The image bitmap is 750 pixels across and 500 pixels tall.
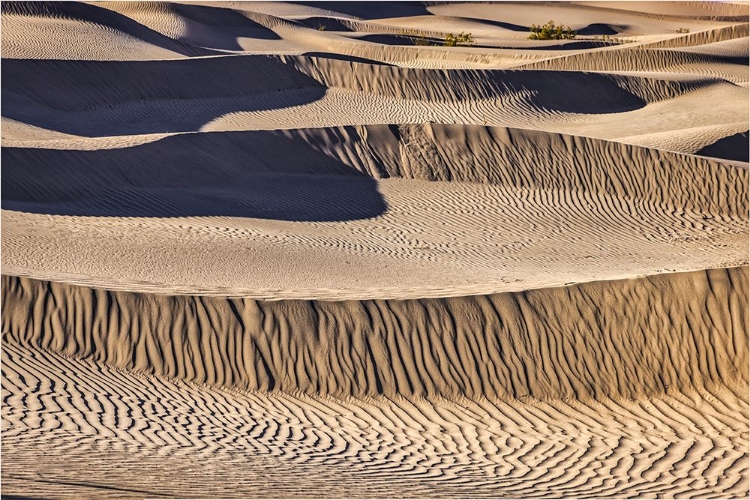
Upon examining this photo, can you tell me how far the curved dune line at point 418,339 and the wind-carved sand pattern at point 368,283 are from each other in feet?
0.08

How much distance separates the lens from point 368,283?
12984 millimetres

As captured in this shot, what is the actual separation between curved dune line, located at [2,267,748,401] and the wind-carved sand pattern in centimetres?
3

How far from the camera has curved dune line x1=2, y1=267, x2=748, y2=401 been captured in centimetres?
1004

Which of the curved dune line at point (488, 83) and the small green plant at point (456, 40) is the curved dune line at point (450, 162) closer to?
the curved dune line at point (488, 83)

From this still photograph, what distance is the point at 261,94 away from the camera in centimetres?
2822

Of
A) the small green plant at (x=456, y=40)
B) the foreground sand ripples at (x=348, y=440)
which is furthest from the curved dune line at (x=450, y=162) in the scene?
the small green plant at (x=456, y=40)

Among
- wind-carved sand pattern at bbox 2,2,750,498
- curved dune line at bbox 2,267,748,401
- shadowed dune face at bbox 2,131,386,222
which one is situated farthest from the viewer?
shadowed dune face at bbox 2,131,386,222

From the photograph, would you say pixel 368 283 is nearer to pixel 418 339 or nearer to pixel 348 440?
pixel 418 339

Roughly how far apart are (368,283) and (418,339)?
9.21 feet

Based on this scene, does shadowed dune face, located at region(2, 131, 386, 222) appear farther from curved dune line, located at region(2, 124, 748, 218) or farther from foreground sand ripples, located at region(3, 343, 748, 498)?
foreground sand ripples, located at region(3, 343, 748, 498)

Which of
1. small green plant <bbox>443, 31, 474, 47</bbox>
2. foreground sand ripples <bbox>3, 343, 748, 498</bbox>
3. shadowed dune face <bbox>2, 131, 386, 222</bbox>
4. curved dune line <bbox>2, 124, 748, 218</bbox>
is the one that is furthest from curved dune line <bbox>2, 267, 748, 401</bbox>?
small green plant <bbox>443, 31, 474, 47</bbox>

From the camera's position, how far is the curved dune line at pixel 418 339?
395 inches

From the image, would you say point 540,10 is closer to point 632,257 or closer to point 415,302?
point 632,257

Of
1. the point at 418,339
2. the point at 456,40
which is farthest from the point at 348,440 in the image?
the point at 456,40
